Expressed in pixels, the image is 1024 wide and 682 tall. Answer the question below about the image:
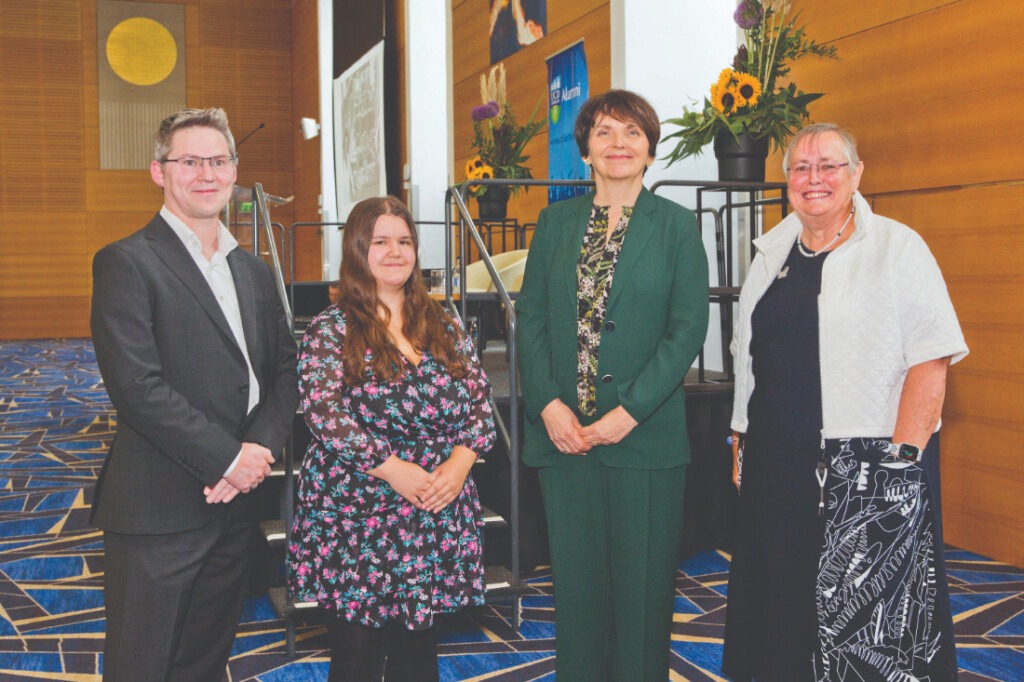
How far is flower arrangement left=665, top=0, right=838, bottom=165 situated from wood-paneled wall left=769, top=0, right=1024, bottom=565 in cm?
33

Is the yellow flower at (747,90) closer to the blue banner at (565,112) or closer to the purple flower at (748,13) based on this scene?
the purple flower at (748,13)

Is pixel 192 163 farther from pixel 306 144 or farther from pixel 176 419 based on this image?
pixel 306 144

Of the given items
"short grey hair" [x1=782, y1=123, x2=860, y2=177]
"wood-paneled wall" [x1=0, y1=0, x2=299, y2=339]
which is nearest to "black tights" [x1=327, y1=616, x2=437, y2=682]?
"short grey hair" [x1=782, y1=123, x2=860, y2=177]

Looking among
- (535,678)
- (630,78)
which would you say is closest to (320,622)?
(535,678)

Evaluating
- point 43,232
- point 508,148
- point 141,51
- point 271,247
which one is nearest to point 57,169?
point 43,232

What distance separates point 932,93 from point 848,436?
2.48m

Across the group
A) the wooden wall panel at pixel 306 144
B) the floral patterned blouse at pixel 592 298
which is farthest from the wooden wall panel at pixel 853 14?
the wooden wall panel at pixel 306 144

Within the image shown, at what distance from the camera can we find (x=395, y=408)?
205cm

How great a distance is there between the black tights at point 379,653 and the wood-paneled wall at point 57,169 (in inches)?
544

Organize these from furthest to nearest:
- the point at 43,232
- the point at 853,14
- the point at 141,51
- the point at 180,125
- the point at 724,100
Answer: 1. the point at 141,51
2. the point at 43,232
3. the point at 853,14
4. the point at 724,100
5. the point at 180,125

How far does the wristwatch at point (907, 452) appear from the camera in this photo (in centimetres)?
200

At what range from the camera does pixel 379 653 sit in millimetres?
2080

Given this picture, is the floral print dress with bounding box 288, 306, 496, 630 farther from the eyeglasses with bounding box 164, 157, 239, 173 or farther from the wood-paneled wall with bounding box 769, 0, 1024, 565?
the wood-paneled wall with bounding box 769, 0, 1024, 565

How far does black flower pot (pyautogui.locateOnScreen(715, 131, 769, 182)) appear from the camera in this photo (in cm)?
410
